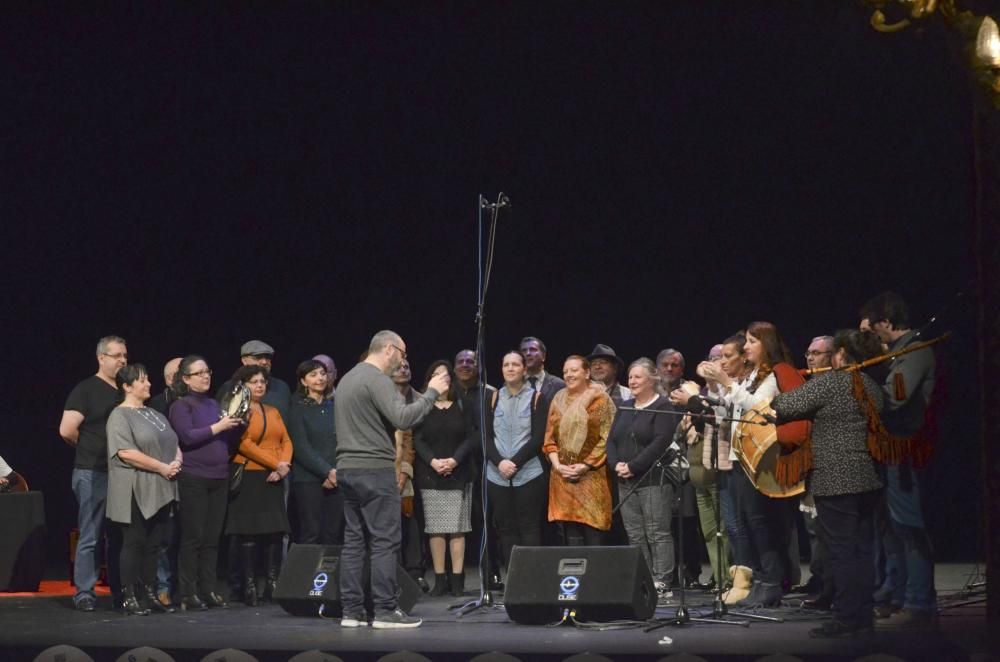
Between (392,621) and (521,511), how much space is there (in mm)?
1386

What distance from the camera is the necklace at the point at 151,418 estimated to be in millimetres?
6586

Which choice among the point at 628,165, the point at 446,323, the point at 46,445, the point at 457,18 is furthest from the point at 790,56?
the point at 46,445

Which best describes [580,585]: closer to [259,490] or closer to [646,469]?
[646,469]

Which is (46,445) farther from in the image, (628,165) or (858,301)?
(858,301)

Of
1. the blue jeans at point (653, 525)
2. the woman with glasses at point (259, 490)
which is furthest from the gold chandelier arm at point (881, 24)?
the woman with glasses at point (259, 490)

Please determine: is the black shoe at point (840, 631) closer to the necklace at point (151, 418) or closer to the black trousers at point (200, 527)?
the black trousers at point (200, 527)

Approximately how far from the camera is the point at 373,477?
5.77 meters

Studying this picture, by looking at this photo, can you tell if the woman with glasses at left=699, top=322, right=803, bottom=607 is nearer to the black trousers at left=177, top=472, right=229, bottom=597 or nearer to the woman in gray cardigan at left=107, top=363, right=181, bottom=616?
the black trousers at left=177, top=472, right=229, bottom=597

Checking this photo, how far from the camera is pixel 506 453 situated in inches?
276

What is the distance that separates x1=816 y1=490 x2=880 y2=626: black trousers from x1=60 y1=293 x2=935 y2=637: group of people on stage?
77 mm

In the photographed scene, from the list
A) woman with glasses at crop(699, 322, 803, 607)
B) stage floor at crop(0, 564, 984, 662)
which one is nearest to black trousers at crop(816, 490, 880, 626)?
stage floor at crop(0, 564, 984, 662)

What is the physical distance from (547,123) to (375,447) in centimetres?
420

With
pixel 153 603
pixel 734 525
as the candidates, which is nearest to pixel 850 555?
pixel 734 525

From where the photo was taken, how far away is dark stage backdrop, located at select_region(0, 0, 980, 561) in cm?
871
